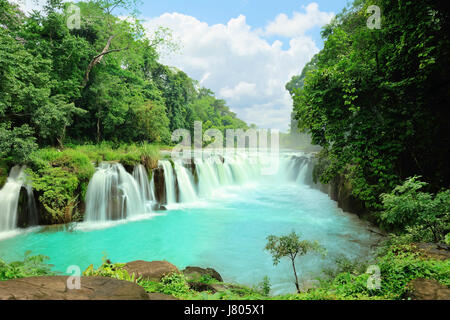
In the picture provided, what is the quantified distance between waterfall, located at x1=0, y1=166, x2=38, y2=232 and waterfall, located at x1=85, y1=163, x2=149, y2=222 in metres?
1.74

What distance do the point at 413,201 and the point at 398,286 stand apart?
6.60 feet

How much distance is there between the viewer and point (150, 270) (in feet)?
13.1

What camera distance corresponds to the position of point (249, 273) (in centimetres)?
577

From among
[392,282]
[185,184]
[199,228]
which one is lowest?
[199,228]

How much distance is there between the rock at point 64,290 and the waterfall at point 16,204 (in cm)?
725

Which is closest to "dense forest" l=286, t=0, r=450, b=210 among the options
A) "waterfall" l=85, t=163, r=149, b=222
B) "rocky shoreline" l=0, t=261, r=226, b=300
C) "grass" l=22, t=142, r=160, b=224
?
"rocky shoreline" l=0, t=261, r=226, b=300

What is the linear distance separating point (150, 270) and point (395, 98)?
20.5ft

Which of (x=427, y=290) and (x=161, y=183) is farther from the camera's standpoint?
(x=161, y=183)

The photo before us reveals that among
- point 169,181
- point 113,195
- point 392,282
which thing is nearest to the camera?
point 392,282

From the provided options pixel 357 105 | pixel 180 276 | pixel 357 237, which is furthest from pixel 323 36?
pixel 180 276

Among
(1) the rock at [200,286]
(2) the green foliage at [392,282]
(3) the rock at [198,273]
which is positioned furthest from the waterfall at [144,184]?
(2) the green foliage at [392,282]

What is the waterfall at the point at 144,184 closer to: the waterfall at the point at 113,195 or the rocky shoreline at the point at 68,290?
the waterfall at the point at 113,195

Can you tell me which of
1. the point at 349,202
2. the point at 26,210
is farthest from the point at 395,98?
the point at 26,210

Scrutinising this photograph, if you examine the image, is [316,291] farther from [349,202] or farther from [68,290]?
[349,202]
